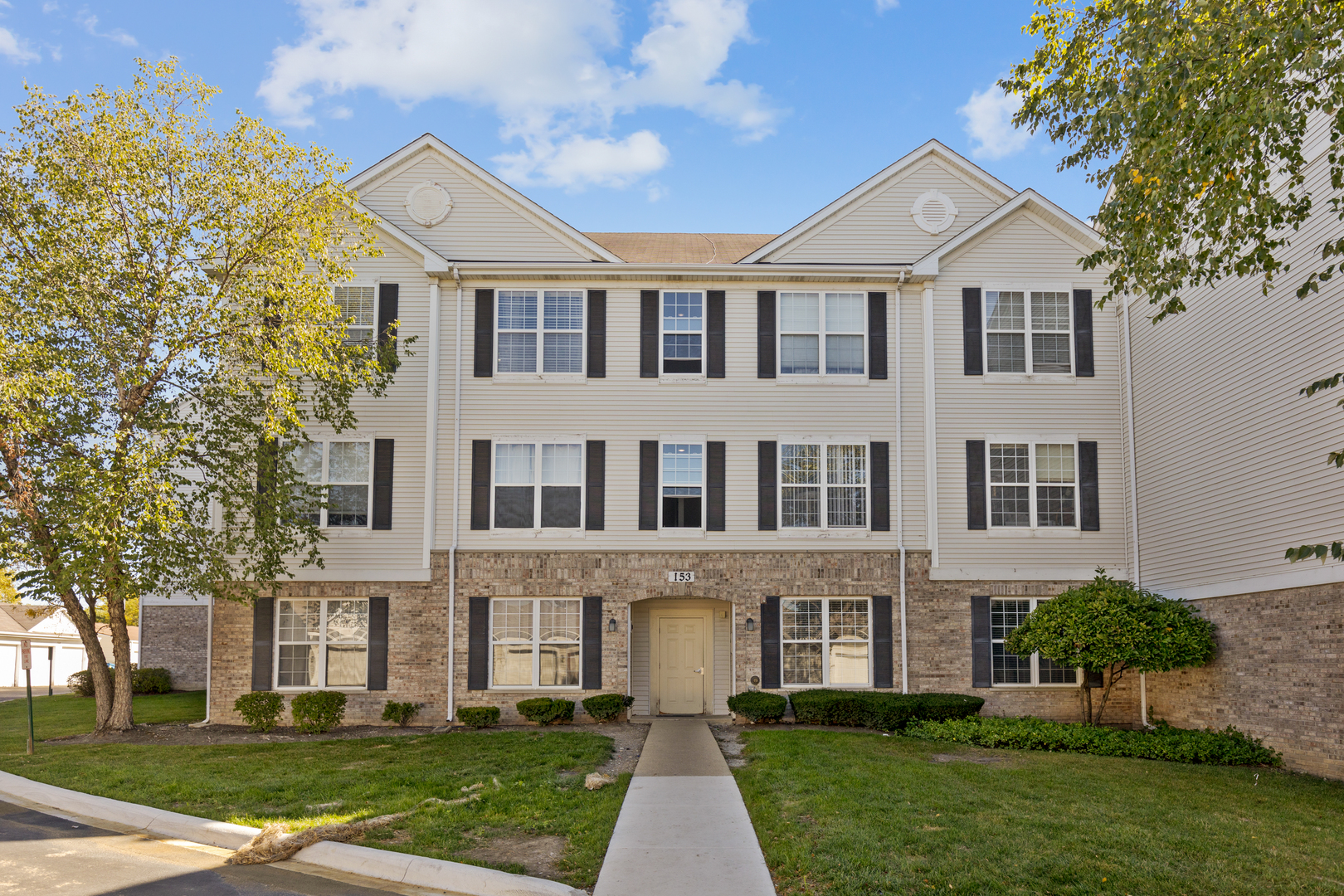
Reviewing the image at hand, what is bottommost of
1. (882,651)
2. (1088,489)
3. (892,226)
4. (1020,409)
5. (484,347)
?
(882,651)

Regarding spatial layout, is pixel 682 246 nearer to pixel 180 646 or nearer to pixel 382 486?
pixel 382 486

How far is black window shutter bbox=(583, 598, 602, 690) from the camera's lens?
18516mm

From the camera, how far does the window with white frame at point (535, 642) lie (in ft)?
61.0

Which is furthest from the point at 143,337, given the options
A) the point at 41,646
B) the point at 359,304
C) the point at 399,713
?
the point at 41,646

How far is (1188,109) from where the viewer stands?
8.91 meters

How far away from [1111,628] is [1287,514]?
3.30 m

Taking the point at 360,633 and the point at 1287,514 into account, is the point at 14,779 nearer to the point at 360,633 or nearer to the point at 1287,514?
the point at 360,633

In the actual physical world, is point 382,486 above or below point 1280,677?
above

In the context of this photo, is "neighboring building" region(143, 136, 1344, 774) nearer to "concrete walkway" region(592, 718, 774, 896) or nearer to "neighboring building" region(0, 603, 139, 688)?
"concrete walkway" region(592, 718, 774, 896)

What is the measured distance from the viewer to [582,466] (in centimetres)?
1888

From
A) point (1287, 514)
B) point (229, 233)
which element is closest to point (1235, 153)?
point (1287, 514)

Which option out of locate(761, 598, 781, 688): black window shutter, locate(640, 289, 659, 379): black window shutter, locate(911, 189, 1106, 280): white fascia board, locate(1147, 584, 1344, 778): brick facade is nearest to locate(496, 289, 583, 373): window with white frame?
locate(640, 289, 659, 379): black window shutter

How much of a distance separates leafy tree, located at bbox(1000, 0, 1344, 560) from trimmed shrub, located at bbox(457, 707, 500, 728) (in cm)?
1239

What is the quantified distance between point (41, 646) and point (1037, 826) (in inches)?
1766
